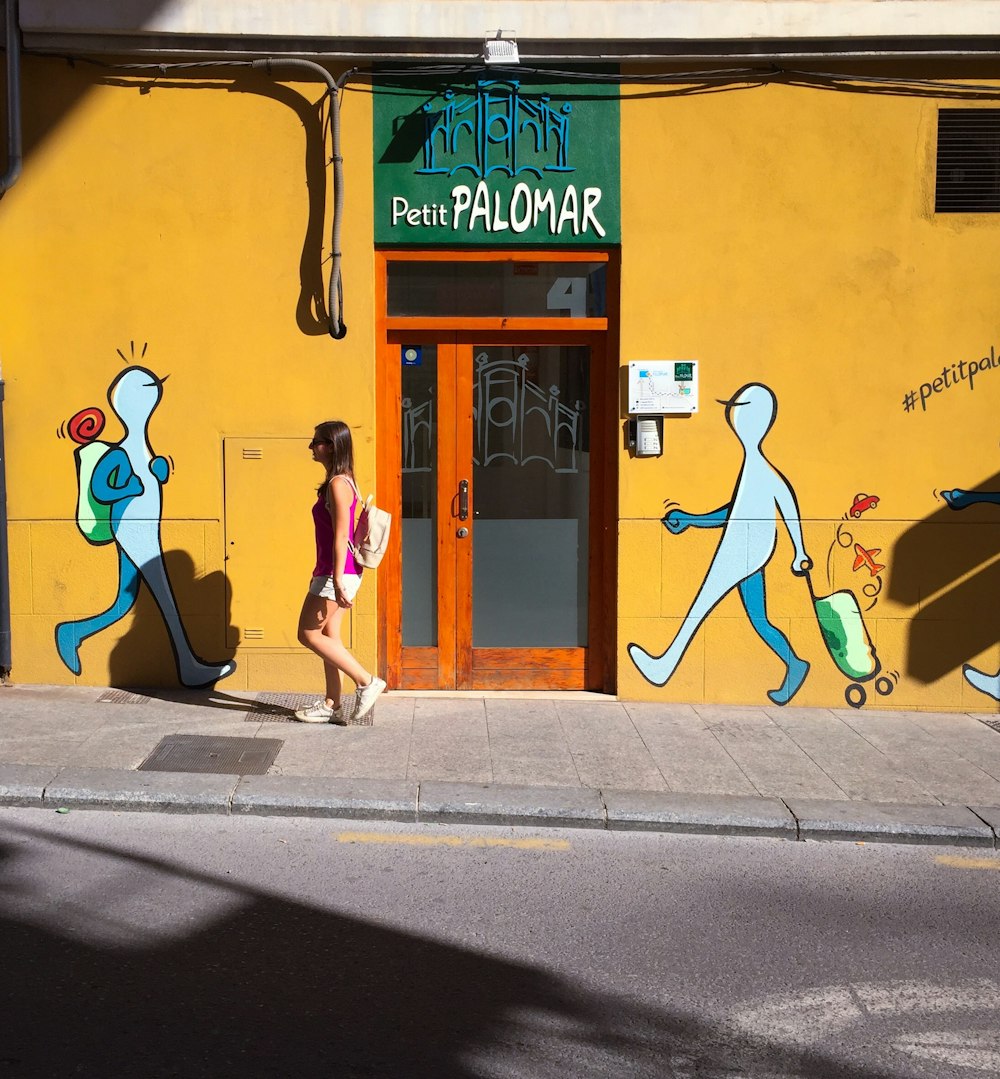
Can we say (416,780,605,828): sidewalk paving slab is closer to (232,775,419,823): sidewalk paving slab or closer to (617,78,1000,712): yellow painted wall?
(232,775,419,823): sidewalk paving slab

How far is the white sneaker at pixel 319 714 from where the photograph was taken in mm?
7488

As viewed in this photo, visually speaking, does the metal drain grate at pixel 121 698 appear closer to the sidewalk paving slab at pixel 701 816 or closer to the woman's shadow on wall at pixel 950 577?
the sidewalk paving slab at pixel 701 816

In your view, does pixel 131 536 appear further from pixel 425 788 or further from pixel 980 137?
pixel 980 137

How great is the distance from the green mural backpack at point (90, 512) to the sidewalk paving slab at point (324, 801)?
2746 mm

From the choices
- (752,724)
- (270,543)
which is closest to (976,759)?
(752,724)

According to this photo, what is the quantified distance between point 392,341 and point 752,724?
3.64 m

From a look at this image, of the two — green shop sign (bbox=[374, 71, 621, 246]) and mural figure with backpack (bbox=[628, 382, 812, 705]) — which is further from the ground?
green shop sign (bbox=[374, 71, 621, 246])

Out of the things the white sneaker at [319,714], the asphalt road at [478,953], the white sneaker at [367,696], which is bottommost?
the asphalt road at [478,953]

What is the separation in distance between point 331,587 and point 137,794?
6.03 feet

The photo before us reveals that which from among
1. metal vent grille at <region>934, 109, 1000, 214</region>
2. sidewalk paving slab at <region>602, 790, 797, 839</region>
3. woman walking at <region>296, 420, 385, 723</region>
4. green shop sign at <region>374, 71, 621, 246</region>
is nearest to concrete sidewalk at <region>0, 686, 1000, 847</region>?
sidewalk paving slab at <region>602, 790, 797, 839</region>

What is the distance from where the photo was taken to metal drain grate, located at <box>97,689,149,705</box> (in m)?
7.80

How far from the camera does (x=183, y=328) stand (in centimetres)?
801

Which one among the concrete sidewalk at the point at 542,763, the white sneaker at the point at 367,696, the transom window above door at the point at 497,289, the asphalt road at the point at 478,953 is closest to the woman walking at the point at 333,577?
the white sneaker at the point at 367,696

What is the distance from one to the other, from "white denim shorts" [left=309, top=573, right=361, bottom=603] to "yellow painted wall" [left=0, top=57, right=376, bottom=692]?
0.89m
